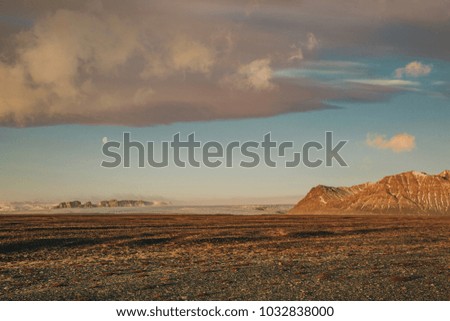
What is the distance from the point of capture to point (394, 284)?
23.0 metres

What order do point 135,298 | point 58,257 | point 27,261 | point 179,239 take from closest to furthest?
point 135,298
point 27,261
point 58,257
point 179,239

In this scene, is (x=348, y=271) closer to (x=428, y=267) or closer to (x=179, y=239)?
(x=428, y=267)

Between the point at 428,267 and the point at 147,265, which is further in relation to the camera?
the point at 147,265

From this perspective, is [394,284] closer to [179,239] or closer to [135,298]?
[135,298]

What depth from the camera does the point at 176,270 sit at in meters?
28.5

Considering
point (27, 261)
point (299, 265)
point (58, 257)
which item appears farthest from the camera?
point (58, 257)

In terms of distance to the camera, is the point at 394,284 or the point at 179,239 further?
the point at 179,239
